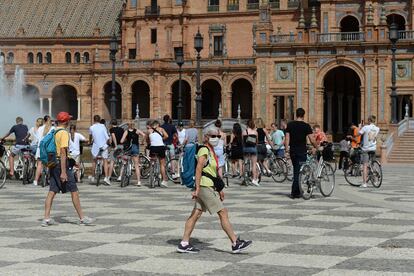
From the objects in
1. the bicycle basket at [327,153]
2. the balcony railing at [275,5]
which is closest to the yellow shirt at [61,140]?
the bicycle basket at [327,153]

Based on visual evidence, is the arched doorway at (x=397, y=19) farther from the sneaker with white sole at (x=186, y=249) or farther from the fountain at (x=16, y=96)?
the sneaker with white sole at (x=186, y=249)

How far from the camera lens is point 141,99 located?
76375 millimetres

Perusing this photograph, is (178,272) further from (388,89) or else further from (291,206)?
(388,89)

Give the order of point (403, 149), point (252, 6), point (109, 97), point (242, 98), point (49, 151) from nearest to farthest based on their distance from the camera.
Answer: point (49, 151) → point (403, 149) → point (252, 6) → point (242, 98) → point (109, 97)

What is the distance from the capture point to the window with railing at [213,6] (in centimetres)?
7469

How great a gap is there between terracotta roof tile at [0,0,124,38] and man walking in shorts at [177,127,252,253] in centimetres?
7495

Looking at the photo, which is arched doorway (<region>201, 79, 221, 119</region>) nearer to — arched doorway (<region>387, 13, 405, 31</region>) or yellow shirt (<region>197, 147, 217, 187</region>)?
arched doorway (<region>387, 13, 405, 31</region>)

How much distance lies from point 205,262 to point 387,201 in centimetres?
905

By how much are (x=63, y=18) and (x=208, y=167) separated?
256ft

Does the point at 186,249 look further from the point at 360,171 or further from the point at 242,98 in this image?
the point at 242,98

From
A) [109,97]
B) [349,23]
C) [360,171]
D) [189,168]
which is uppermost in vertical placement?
[349,23]

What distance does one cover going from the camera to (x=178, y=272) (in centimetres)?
991

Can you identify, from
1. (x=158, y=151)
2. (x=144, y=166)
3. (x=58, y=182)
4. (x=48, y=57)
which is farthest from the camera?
(x=48, y=57)

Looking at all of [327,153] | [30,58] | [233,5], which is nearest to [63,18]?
[30,58]
